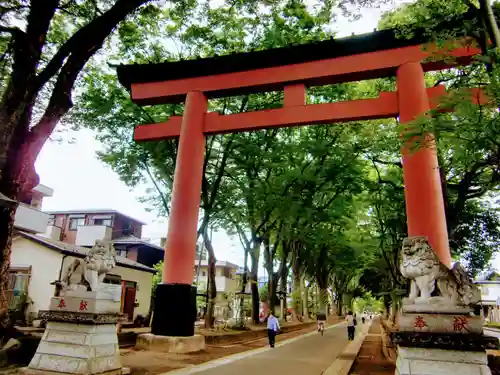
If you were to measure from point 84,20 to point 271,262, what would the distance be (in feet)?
57.7

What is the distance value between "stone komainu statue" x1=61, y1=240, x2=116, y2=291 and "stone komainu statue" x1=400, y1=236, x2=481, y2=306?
5.42 metres

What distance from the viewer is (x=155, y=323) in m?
9.77

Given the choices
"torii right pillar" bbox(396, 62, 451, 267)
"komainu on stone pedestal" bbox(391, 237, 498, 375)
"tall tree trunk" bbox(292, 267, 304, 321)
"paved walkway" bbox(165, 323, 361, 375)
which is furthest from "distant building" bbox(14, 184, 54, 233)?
"komainu on stone pedestal" bbox(391, 237, 498, 375)

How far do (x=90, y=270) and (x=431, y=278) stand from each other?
597 centimetres

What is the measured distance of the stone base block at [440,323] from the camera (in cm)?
471

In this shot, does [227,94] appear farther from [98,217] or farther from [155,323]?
[98,217]

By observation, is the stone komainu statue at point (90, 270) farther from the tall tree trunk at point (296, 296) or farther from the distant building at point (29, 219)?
the tall tree trunk at point (296, 296)

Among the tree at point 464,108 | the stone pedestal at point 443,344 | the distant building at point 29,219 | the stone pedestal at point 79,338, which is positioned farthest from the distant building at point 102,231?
the stone pedestal at point 443,344

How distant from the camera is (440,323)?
4.84 metres

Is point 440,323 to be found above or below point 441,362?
above

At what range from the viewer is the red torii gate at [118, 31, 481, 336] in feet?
29.4

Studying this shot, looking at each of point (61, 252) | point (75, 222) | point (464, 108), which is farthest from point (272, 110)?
point (75, 222)

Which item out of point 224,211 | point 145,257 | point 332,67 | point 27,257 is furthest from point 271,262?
A: point 332,67

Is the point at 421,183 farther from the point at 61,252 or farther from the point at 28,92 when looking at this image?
the point at 61,252
